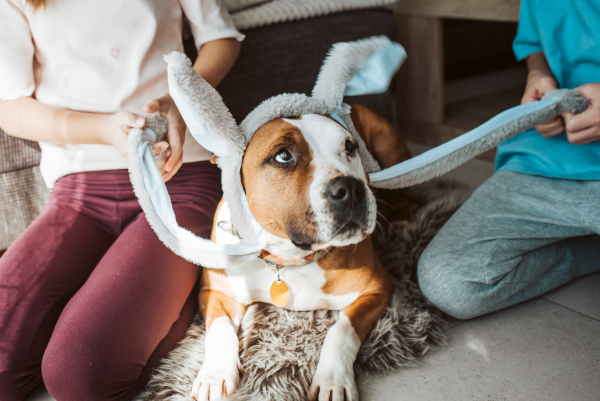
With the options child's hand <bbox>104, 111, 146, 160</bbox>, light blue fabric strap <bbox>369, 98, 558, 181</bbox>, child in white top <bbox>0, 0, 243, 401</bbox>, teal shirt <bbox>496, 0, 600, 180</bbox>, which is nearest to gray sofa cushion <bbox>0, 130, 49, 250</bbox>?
child in white top <bbox>0, 0, 243, 401</bbox>

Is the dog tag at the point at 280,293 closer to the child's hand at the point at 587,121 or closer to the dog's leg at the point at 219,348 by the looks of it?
the dog's leg at the point at 219,348

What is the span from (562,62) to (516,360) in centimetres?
84

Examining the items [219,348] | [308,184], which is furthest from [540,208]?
[219,348]

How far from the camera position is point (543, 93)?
1.34 meters

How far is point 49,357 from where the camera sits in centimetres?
108

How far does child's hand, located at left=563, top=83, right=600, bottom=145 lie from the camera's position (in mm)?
1177

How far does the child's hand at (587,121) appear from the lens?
1.18 meters

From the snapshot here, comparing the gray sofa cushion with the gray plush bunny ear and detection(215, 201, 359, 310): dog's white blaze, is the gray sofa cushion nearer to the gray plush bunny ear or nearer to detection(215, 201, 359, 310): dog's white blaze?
detection(215, 201, 359, 310): dog's white blaze

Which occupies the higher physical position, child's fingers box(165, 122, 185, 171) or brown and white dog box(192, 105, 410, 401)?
child's fingers box(165, 122, 185, 171)

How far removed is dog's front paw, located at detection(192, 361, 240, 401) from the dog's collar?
0.26 m

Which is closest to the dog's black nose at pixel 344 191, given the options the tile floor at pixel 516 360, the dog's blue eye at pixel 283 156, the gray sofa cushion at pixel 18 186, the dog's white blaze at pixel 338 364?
the dog's blue eye at pixel 283 156

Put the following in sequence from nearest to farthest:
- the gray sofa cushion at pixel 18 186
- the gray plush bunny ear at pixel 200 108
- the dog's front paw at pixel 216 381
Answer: the gray plush bunny ear at pixel 200 108
the dog's front paw at pixel 216 381
the gray sofa cushion at pixel 18 186

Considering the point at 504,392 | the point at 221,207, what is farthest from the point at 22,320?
the point at 504,392

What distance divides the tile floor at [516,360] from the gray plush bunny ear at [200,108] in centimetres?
65
